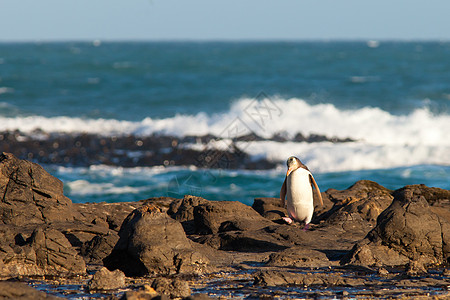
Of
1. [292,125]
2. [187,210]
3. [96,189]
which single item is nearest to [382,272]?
[187,210]

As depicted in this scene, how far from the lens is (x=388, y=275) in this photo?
24.1 feet

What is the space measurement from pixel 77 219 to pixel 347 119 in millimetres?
21865

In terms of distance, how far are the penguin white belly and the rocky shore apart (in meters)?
0.43

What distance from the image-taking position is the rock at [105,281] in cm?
670

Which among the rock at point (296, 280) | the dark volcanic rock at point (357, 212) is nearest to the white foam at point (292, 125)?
the dark volcanic rock at point (357, 212)

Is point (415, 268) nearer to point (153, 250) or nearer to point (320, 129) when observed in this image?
point (153, 250)

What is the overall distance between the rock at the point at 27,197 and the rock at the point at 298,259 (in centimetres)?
304

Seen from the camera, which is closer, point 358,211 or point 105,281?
point 105,281

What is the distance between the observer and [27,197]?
9.05 meters

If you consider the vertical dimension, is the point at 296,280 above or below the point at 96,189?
above

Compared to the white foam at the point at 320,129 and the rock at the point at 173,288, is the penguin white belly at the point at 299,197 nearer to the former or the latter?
the rock at the point at 173,288

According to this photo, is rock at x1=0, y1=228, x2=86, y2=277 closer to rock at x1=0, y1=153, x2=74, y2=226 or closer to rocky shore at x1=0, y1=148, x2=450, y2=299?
rocky shore at x1=0, y1=148, x2=450, y2=299

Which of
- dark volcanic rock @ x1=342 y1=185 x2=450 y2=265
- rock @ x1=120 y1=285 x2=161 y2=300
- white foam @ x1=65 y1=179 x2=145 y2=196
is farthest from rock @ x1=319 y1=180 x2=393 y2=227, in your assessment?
white foam @ x1=65 y1=179 x2=145 y2=196

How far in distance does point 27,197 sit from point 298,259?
Result: 3752 millimetres
